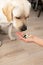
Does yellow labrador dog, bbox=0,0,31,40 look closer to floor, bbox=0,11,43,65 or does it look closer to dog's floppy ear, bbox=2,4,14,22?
dog's floppy ear, bbox=2,4,14,22

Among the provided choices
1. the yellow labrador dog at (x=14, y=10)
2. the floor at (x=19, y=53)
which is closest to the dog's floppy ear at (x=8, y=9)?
the yellow labrador dog at (x=14, y=10)

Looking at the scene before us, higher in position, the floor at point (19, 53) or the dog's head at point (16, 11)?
the dog's head at point (16, 11)

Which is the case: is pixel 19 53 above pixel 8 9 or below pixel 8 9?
below

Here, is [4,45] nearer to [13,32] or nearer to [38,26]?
[13,32]

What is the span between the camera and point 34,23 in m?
2.68

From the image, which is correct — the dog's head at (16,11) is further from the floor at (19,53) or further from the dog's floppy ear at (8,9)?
the floor at (19,53)

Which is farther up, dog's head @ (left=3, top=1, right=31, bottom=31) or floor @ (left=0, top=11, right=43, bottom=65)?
dog's head @ (left=3, top=1, right=31, bottom=31)

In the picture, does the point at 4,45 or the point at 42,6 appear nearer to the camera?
the point at 4,45

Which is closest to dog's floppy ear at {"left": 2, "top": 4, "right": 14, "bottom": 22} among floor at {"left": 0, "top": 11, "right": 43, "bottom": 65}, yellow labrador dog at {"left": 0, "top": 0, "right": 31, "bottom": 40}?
yellow labrador dog at {"left": 0, "top": 0, "right": 31, "bottom": 40}

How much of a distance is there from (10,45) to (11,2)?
23.1 inches

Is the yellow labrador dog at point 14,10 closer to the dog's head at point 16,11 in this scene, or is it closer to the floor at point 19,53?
the dog's head at point 16,11

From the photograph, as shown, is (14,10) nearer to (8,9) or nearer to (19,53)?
(8,9)

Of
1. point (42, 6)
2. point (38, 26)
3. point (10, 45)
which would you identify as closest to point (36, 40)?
point (10, 45)

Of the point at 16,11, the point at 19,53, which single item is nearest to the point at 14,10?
the point at 16,11
